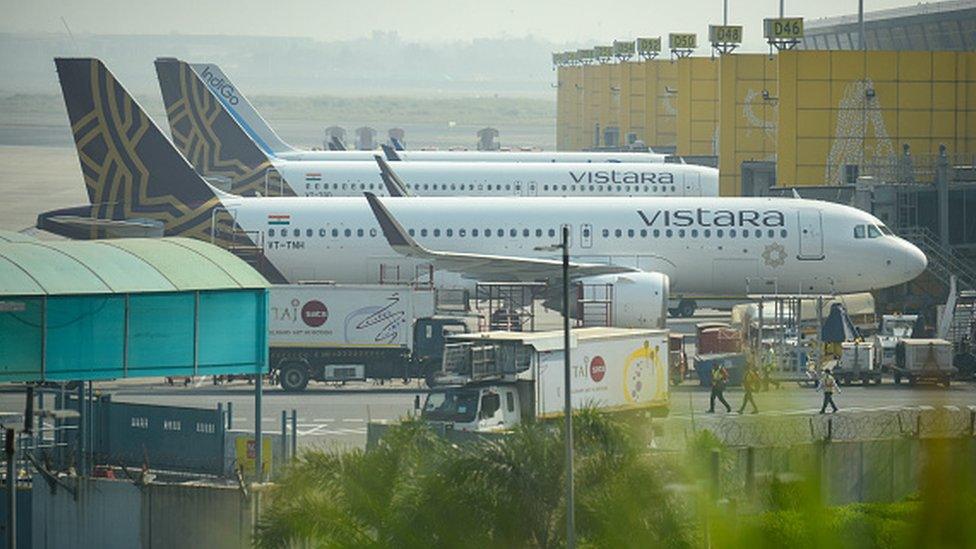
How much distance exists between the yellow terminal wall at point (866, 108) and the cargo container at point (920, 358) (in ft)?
74.2

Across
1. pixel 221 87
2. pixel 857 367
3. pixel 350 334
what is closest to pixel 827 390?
pixel 857 367

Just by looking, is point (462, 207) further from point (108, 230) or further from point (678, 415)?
point (678, 415)

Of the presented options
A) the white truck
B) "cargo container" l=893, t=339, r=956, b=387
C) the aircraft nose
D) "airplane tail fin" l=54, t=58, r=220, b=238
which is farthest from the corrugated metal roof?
the aircraft nose

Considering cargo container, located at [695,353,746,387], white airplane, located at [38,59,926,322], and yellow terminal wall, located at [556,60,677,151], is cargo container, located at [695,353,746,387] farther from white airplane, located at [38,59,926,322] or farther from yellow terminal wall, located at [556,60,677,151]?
yellow terminal wall, located at [556,60,677,151]

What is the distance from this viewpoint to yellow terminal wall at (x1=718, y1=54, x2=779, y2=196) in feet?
279

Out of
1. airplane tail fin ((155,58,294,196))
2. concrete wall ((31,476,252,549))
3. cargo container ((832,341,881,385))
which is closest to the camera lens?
concrete wall ((31,476,252,549))

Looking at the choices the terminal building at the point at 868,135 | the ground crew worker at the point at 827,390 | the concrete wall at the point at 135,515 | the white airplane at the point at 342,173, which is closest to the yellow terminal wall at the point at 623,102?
the terminal building at the point at 868,135

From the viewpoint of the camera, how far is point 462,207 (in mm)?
58656

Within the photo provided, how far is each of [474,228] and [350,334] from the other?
35.5 feet

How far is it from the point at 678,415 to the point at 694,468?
20537 millimetres

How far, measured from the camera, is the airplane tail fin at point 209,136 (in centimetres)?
8288

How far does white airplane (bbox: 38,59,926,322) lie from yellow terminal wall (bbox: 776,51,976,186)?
14120 millimetres

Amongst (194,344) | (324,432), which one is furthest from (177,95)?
(194,344)

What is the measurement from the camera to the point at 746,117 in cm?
8556
